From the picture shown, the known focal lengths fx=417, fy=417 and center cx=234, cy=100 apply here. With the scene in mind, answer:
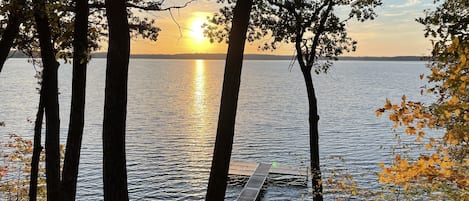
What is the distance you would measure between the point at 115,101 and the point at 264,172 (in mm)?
22756

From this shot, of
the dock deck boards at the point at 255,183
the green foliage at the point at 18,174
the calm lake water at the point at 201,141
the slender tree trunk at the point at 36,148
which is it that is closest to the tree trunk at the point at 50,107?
the slender tree trunk at the point at 36,148

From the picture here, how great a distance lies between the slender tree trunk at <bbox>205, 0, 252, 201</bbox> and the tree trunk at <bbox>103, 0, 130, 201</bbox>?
1.16 metres

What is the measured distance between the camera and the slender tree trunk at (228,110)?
5.41 m

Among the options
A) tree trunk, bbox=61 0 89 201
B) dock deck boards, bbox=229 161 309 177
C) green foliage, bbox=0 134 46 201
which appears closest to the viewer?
tree trunk, bbox=61 0 89 201

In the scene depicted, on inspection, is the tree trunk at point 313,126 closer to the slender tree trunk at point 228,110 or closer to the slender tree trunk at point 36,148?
the slender tree trunk at point 228,110

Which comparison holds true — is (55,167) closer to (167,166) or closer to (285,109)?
(167,166)

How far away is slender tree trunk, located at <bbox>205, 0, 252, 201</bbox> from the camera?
5.41 m

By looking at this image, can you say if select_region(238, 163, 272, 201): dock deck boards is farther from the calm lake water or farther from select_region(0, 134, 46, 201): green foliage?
select_region(0, 134, 46, 201): green foliage

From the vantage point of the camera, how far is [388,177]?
12.0ft

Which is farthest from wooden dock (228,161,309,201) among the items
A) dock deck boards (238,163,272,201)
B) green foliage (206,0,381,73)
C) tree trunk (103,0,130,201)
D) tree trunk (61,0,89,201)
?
tree trunk (103,0,130,201)

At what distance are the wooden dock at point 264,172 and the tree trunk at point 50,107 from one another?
54.0 ft

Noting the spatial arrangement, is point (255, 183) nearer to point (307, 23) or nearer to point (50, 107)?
point (307, 23)

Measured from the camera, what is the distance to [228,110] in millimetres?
5418

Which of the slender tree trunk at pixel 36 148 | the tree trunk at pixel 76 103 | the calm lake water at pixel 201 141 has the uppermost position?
the tree trunk at pixel 76 103
